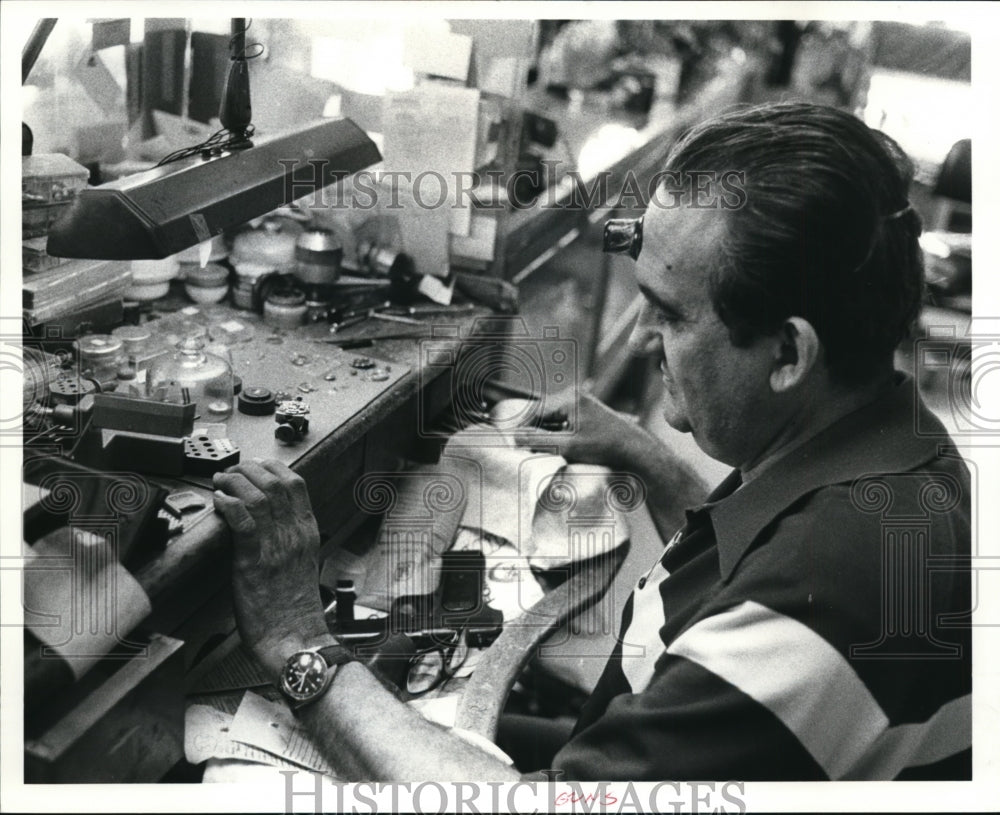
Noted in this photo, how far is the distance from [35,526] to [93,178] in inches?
23.9

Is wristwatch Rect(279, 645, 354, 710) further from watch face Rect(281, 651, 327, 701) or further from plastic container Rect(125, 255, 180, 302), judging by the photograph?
plastic container Rect(125, 255, 180, 302)

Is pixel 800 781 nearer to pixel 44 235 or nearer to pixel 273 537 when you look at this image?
pixel 273 537

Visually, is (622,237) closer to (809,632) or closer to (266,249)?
(809,632)

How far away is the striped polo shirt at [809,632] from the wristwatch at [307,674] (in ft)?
0.95

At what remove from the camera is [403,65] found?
5.73 ft

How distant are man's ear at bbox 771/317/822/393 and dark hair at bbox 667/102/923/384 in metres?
0.01

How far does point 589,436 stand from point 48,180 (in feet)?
2.99

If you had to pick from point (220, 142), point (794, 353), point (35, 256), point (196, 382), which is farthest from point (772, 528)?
point (35, 256)

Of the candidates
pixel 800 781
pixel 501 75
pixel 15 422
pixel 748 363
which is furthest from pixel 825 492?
pixel 501 75

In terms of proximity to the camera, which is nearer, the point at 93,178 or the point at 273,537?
the point at 273,537

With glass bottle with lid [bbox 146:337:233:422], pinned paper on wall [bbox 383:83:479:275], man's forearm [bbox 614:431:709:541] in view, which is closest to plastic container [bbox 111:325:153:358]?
glass bottle with lid [bbox 146:337:233:422]

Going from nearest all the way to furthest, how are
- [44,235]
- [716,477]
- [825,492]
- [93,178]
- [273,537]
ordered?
[825,492], [273,537], [44,235], [93,178], [716,477]

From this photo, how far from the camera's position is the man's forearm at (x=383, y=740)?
44.1 inches

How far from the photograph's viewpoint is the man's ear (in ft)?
3.64
